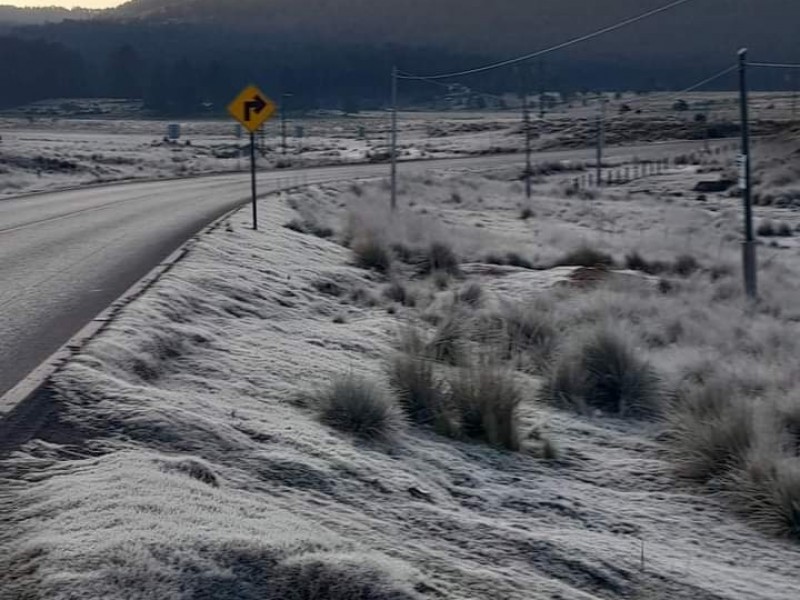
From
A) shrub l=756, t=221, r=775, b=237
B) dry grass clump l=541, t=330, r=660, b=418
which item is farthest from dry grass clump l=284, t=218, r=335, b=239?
dry grass clump l=541, t=330, r=660, b=418

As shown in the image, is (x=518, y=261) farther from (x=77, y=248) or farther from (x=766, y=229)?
(x=766, y=229)

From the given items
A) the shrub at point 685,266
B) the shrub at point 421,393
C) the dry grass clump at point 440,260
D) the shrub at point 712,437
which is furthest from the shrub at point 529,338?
the shrub at point 685,266

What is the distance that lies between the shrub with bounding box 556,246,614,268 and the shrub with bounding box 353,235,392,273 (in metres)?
3.90

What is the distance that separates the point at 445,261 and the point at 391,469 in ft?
50.2

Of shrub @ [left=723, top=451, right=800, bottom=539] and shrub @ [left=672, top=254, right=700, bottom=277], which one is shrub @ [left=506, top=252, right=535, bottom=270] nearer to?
shrub @ [left=672, top=254, right=700, bottom=277]

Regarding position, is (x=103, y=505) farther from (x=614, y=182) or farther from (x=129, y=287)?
(x=614, y=182)

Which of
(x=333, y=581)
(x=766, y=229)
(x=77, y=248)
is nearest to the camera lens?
(x=333, y=581)

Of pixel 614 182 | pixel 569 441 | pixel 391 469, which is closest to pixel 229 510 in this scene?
pixel 391 469

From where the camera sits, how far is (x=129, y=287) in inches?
580

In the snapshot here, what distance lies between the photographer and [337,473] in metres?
8.27

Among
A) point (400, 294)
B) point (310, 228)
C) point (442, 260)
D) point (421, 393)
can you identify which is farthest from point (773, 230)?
point (421, 393)

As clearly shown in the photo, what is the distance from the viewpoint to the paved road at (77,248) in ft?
39.4

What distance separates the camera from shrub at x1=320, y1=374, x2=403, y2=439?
9617mm

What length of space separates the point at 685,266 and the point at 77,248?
12313mm
